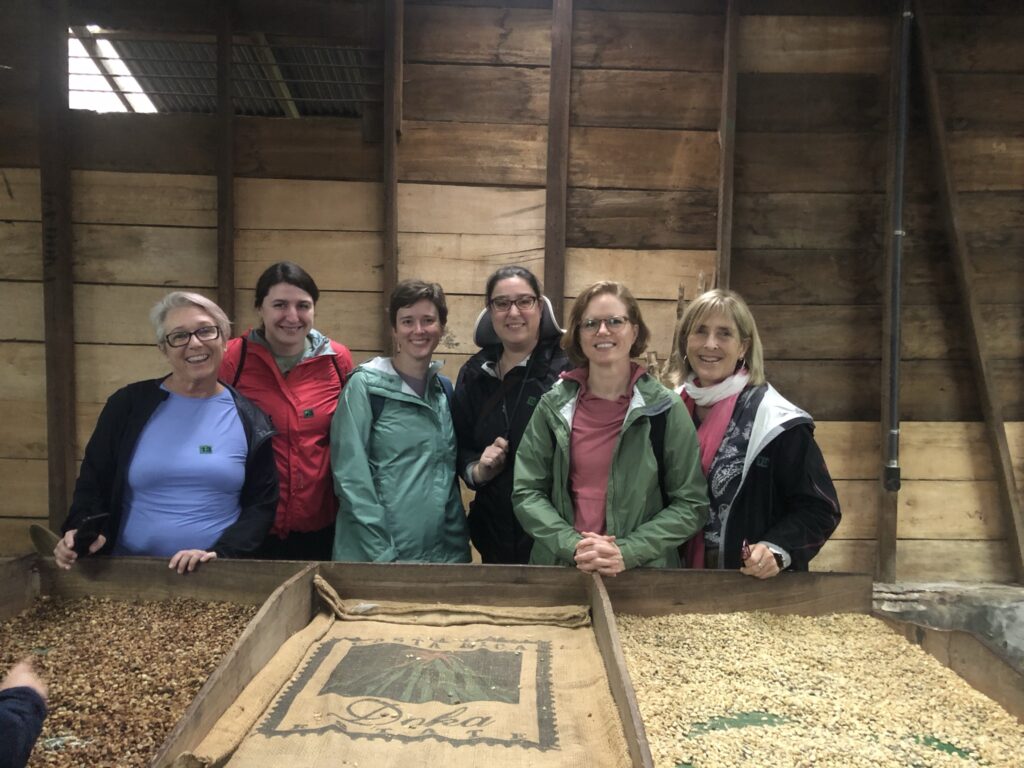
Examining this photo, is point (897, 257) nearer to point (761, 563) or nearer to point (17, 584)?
point (761, 563)

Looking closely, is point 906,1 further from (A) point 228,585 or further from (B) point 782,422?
(A) point 228,585

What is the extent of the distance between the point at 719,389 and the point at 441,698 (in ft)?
3.52

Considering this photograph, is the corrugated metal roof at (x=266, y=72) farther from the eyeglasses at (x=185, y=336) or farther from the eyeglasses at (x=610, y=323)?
the eyeglasses at (x=610, y=323)

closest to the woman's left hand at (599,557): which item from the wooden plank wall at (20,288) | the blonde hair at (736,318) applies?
the blonde hair at (736,318)

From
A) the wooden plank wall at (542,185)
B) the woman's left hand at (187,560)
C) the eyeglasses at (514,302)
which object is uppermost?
the wooden plank wall at (542,185)

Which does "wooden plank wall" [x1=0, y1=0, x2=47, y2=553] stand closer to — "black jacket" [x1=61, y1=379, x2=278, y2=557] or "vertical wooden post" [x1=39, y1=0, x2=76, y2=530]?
"vertical wooden post" [x1=39, y1=0, x2=76, y2=530]

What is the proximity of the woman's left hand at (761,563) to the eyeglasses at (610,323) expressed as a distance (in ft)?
2.05

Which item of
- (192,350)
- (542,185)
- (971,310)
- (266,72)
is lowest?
(192,350)

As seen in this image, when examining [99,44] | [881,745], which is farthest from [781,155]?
[99,44]

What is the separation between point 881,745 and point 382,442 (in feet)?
4.57

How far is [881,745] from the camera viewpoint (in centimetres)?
109

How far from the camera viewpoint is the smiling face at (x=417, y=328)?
6.72 feet

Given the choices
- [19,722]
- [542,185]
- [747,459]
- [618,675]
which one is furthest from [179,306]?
[542,185]

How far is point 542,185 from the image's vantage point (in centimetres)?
307
